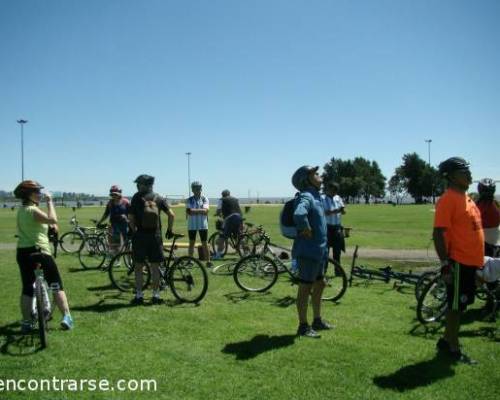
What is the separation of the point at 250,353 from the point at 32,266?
2.99m

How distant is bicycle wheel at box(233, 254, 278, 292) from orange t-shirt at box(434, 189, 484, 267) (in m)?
4.10

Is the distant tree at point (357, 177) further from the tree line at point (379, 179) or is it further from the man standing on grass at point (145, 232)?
the man standing on grass at point (145, 232)

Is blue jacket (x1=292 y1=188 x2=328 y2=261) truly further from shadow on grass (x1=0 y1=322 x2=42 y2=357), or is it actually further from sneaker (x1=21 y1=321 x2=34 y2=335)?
sneaker (x1=21 y1=321 x2=34 y2=335)

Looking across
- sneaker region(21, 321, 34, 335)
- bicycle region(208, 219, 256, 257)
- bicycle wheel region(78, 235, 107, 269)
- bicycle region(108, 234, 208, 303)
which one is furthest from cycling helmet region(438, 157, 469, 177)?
bicycle wheel region(78, 235, 107, 269)

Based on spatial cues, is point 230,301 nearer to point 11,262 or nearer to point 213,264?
point 213,264

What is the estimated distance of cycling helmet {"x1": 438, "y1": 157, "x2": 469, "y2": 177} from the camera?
473 centimetres

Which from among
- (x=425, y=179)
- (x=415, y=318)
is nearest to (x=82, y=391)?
(x=415, y=318)

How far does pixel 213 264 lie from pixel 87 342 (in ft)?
20.3

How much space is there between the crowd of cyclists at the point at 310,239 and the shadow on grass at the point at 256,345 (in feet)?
0.96

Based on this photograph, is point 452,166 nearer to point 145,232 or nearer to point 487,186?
point 487,186

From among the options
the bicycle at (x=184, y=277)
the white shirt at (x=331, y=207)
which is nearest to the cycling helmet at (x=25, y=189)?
the bicycle at (x=184, y=277)

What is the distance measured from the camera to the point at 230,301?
301 inches

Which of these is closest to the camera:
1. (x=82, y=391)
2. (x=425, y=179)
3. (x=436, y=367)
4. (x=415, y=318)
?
(x=82, y=391)

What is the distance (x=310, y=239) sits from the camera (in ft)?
17.7
